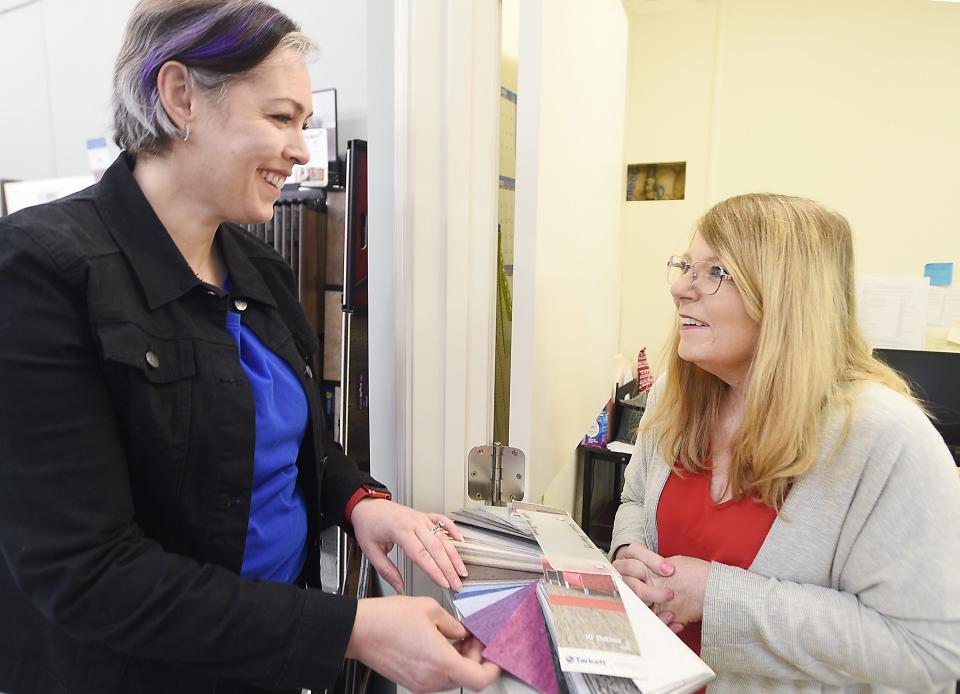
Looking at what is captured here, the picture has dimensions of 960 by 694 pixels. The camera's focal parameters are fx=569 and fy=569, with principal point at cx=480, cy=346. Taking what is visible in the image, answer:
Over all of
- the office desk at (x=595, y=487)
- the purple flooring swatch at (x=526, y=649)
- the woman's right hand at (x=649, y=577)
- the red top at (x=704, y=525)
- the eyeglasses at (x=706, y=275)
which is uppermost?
the eyeglasses at (x=706, y=275)

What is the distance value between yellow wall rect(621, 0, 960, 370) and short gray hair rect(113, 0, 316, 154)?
2322 millimetres

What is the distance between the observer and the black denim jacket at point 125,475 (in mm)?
558

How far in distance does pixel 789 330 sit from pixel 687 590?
0.45 metres

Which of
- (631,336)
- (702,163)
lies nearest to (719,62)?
(702,163)

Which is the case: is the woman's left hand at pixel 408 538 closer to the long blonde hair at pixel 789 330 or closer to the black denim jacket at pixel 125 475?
the black denim jacket at pixel 125 475

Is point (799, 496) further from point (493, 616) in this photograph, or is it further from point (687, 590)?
point (493, 616)

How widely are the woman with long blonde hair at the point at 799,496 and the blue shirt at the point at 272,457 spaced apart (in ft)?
1.87

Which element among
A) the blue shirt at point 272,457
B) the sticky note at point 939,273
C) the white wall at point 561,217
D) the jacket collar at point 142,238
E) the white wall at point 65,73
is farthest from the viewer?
the sticky note at point 939,273

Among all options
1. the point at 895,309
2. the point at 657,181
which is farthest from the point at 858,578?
the point at 657,181

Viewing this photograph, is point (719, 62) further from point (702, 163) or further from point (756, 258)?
point (756, 258)

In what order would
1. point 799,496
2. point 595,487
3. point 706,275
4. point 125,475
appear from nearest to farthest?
point 125,475, point 799,496, point 706,275, point 595,487

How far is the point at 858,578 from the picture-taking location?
0.85 meters

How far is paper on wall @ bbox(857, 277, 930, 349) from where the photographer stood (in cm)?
237

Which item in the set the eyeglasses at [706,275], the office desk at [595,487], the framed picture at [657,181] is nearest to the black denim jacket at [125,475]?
the eyeglasses at [706,275]
